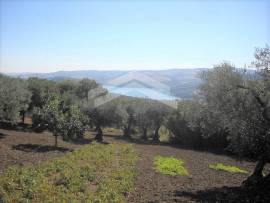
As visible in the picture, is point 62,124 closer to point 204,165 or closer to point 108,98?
point 204,165

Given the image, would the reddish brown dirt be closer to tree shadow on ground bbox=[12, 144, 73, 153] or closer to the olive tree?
tree shadow on ground bbox=[12, 144, 73, 153]

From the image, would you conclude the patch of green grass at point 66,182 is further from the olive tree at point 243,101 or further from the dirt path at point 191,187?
the olive tree at point 243,101

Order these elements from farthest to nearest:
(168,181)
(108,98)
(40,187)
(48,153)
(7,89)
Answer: (108,98), (7,89), (48,153), (168,181), (40,187)

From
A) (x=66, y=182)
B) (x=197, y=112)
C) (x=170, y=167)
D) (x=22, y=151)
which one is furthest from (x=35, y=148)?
(x=197, y=112)

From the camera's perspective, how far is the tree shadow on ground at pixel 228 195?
1698cm

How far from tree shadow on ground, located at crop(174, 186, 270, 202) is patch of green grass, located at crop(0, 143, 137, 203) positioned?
141 inches

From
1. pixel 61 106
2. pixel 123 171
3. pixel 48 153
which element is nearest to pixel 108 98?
pixel 61 106

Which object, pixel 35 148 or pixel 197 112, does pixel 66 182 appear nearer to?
pixel 197 112

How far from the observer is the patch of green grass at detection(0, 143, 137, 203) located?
14.9 m

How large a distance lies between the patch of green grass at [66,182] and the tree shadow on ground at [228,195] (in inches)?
141

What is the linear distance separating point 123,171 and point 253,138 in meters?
9.10

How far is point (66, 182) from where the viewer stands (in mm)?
17797

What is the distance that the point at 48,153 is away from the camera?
28500mm

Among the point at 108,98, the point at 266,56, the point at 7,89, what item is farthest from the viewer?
the point at 108,98
